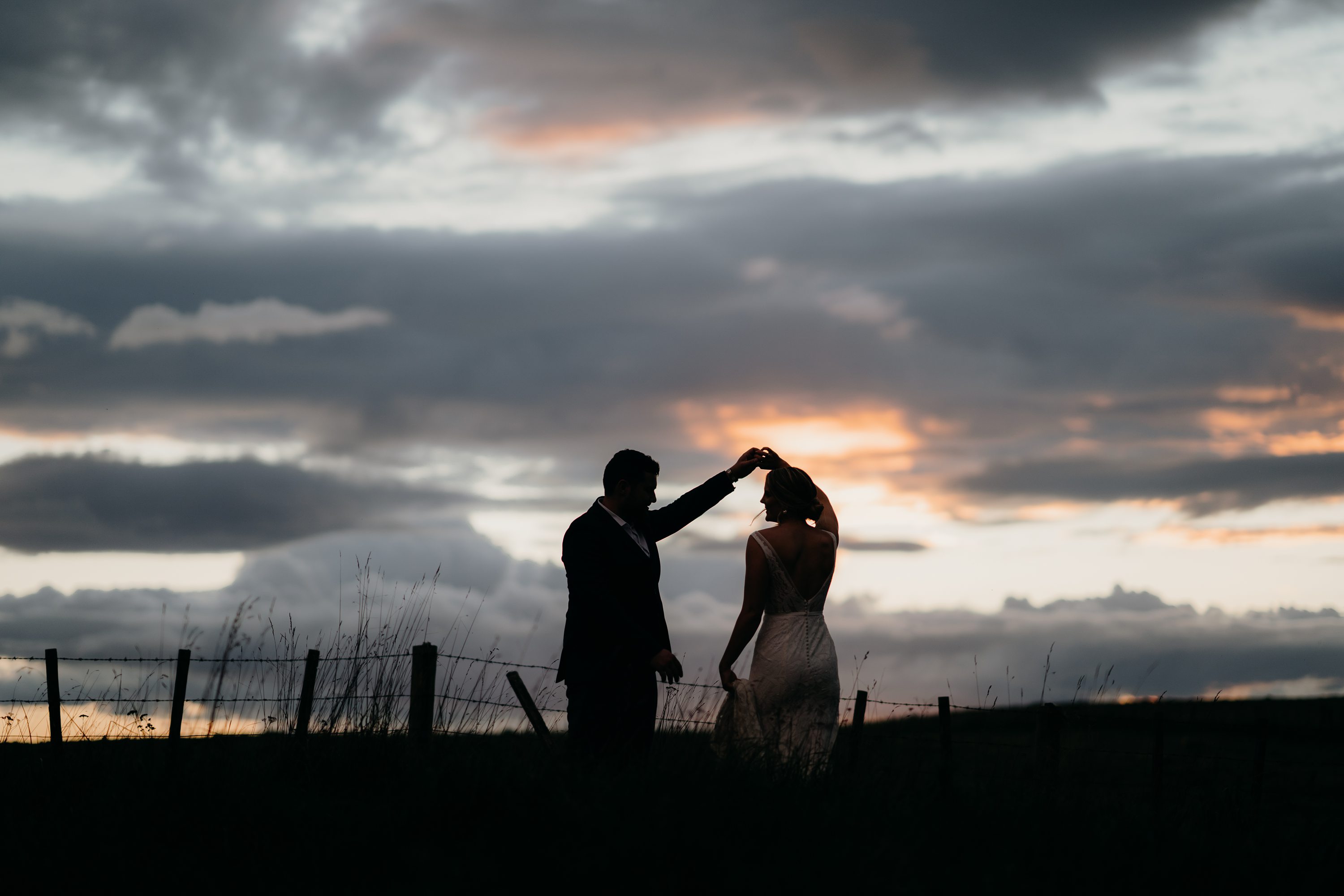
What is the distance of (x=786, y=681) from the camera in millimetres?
6605

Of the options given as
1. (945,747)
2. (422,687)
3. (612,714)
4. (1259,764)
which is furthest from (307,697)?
(1259,764)

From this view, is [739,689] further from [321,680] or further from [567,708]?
[321,680]

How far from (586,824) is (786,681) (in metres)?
1.65

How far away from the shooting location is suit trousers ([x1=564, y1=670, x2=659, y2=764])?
20.8 feet

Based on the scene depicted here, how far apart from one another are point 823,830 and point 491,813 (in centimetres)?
168

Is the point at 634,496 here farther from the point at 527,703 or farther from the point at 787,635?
the point at 527,703

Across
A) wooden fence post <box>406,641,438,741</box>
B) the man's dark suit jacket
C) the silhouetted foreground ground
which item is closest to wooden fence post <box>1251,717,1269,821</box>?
the silhouetted foreground ground

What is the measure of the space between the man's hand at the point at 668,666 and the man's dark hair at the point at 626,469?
0.99 meters

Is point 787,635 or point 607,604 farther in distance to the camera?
point 787,635

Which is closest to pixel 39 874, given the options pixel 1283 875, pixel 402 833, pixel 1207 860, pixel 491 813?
pixel 402 833

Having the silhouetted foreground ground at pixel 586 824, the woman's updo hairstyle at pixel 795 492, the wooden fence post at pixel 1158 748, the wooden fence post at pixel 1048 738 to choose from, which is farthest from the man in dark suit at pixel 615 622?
the wooden fence post at pixel 1158 748

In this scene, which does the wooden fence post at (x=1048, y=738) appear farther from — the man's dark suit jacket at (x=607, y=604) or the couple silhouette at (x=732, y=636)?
the man's dark suit jacket at (x=607, y=604)

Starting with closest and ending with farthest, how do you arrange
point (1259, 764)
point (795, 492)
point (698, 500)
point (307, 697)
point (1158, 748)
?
point (795, 492) < point (698, 500) < point (307, 697) < point (1158, 748) < point (1259, 764)

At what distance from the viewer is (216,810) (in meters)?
6.16
